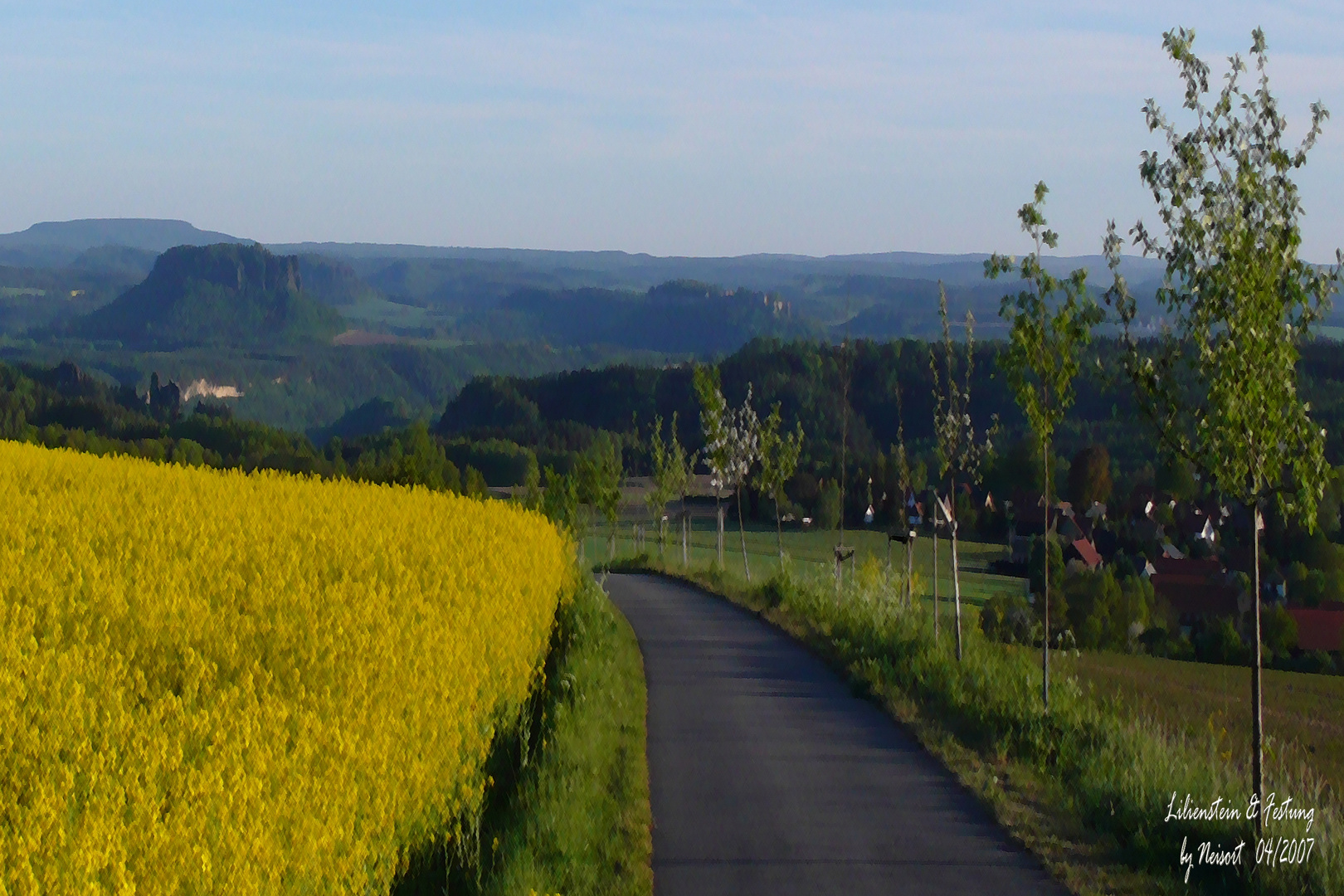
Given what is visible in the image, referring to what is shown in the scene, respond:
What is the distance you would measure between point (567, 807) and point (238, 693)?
10.1 ft

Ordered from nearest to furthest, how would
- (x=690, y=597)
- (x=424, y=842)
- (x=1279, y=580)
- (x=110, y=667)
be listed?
1. (x=110, y=667)
2. (x=424, y=842)
3. (x=690, y=597)
4. (x=1279, y=580)

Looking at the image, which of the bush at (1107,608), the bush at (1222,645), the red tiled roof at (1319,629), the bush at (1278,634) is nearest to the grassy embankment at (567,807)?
the bush at (1222,645)

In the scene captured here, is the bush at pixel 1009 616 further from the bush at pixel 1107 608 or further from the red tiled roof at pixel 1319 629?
the red tiled roof at pixel 1319 629

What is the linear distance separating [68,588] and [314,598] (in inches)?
55.3

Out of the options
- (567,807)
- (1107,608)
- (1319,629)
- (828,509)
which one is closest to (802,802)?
(567,807)

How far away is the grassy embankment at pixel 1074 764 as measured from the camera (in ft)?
26.3

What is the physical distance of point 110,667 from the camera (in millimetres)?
6633

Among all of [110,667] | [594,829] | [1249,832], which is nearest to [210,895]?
[110,667]

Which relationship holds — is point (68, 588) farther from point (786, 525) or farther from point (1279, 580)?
point (786, 525)

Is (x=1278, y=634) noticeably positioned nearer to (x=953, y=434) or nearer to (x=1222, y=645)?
(x=1222, y=645)

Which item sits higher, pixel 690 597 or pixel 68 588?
pixel 68 588

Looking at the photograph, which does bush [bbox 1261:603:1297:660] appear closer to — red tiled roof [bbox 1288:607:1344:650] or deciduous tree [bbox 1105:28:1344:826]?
red tiled roof [bbox 1288:607:1344:650]

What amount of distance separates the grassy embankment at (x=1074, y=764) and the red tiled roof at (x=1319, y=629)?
3635cm

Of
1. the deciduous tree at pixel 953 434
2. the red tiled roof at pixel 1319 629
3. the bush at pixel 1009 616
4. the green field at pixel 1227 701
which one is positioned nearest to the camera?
the green field at pixel 1227 701
